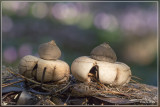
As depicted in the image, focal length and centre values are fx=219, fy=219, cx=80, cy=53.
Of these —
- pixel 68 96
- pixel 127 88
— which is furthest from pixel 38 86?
pixel 127 88

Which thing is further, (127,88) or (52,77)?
(127,88)

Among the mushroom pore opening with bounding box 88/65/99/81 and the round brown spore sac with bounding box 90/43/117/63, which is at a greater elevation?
the round brown spore sac with bounding box 90/43/117/63

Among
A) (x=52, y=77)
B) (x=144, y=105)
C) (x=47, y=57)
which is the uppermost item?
(x=47, y=57)

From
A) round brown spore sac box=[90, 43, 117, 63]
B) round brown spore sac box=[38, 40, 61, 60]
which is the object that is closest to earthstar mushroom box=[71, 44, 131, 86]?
round brown spore sac box=[90, 43, 117, 63]

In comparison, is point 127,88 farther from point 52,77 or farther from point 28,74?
point 28,74

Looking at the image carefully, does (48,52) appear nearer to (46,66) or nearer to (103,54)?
(46,66)

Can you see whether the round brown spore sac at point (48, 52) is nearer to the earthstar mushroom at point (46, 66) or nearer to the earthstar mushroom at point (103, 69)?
the earthstar mushroom at point (46, 66)

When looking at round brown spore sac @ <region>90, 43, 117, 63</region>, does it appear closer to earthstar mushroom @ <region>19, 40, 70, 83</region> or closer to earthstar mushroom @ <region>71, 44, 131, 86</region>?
earthstar mushroom @ <region>71, 44, 131, 86</region>

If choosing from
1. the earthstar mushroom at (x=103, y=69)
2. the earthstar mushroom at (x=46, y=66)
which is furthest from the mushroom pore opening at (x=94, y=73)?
the earthstar mushroom at (x=46, y=66)
